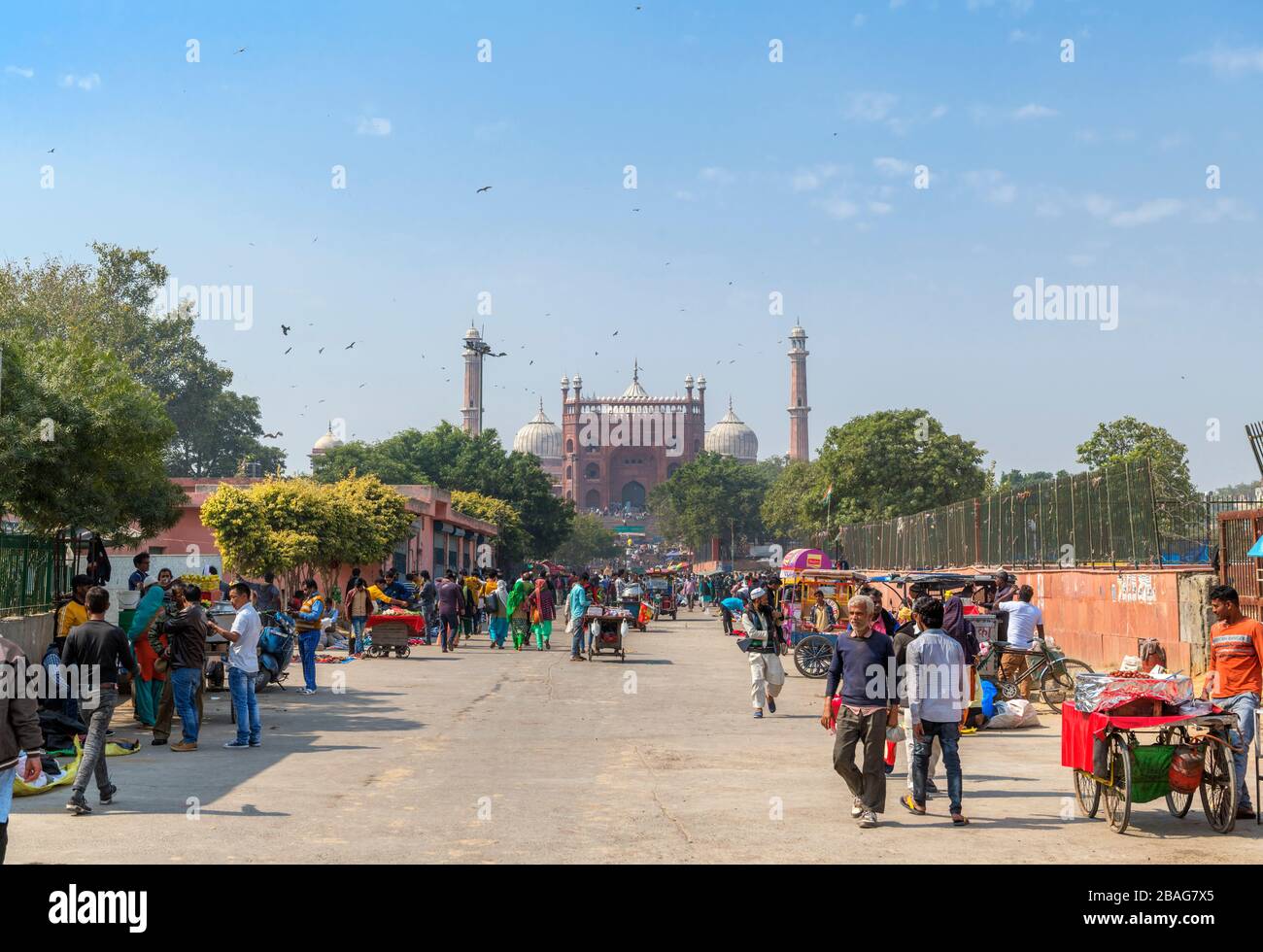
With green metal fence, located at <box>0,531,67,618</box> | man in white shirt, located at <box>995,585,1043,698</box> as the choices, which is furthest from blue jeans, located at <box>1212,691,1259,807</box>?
green metal fence, located at <box>0,531,67,618</box>

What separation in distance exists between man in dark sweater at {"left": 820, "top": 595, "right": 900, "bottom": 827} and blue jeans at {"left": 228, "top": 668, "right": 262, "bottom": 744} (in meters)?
6.11

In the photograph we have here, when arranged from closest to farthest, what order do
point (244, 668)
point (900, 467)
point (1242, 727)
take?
point (1242, 727) → point (244, 668) → point (900, 467)

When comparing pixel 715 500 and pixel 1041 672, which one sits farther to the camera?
pixel 715 500

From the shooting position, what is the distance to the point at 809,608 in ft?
99.2

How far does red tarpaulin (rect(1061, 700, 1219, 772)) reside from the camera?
882cm

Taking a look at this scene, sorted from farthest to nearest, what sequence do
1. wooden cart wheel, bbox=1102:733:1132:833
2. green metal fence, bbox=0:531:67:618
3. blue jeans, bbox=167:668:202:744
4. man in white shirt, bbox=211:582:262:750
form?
green metal fence, bbox=0:531:67:618
man in white shirt, bbox=211:582:262:750
blue jeans, bbox=167:668:202:744
wooden cart wheel, bbox=1102:733:1132:833

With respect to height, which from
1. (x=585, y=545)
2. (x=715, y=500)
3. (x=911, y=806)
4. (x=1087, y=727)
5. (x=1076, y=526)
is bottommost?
(x=911, y=806)

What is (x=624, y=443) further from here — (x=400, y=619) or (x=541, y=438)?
(x=400, y=619)

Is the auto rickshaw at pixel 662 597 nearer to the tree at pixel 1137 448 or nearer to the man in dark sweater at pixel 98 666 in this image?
the tree at pixel 1137 448

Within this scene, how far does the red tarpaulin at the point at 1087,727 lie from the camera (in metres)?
8.82

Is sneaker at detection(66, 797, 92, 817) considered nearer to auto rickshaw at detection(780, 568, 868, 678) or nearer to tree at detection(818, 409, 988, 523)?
auto rickshaw at detection(780, 568, 868, 678)

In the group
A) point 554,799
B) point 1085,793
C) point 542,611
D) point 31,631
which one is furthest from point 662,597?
point 1085,793

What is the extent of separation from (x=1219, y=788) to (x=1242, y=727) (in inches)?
19.6
